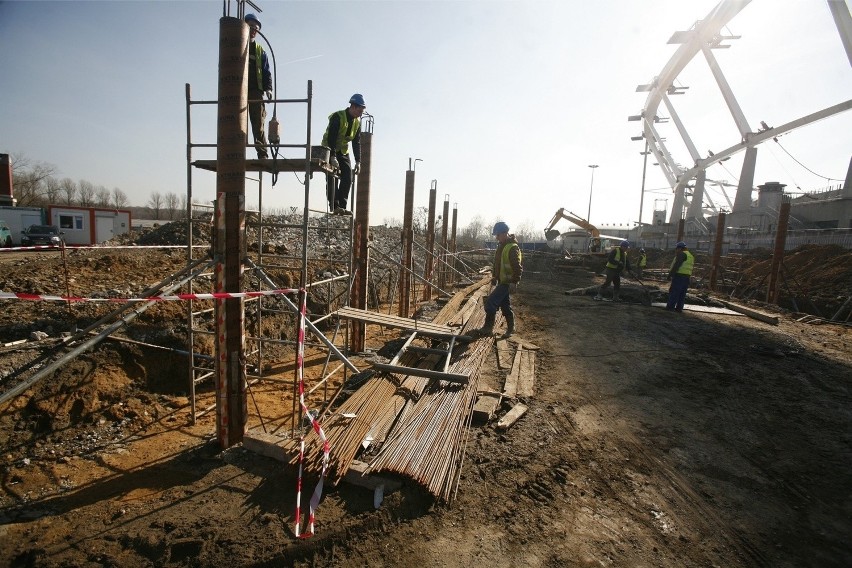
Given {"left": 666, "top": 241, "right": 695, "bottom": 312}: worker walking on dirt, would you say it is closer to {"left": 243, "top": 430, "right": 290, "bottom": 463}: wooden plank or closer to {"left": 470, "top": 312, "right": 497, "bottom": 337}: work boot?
{"left": 470, "top": 312, "right": 497, "bottom": 337}: work boot

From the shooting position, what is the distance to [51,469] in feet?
13.2

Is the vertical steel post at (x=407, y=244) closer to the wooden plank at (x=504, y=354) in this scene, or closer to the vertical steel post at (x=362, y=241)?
the vertical steel post at (x=362, y=241)

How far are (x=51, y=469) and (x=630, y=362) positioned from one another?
7893 mm

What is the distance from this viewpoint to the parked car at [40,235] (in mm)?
21078

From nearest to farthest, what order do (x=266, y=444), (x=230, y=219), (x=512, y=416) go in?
(x=266, y=444), (x=230, y=219), (x=512, y=416)

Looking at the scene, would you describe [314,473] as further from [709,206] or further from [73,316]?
[709,206]

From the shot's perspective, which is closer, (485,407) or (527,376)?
(485,407)

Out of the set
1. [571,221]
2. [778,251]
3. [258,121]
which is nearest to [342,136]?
[258,121]

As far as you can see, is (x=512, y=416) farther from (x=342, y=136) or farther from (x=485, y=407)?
(x=342, y=136)

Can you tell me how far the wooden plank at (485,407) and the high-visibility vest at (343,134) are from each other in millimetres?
4305

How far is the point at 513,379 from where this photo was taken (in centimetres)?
587

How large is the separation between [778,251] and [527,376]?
12.1m

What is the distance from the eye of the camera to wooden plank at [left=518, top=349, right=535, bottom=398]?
18.0ft

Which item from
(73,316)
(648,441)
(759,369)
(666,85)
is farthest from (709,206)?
(73,316)
